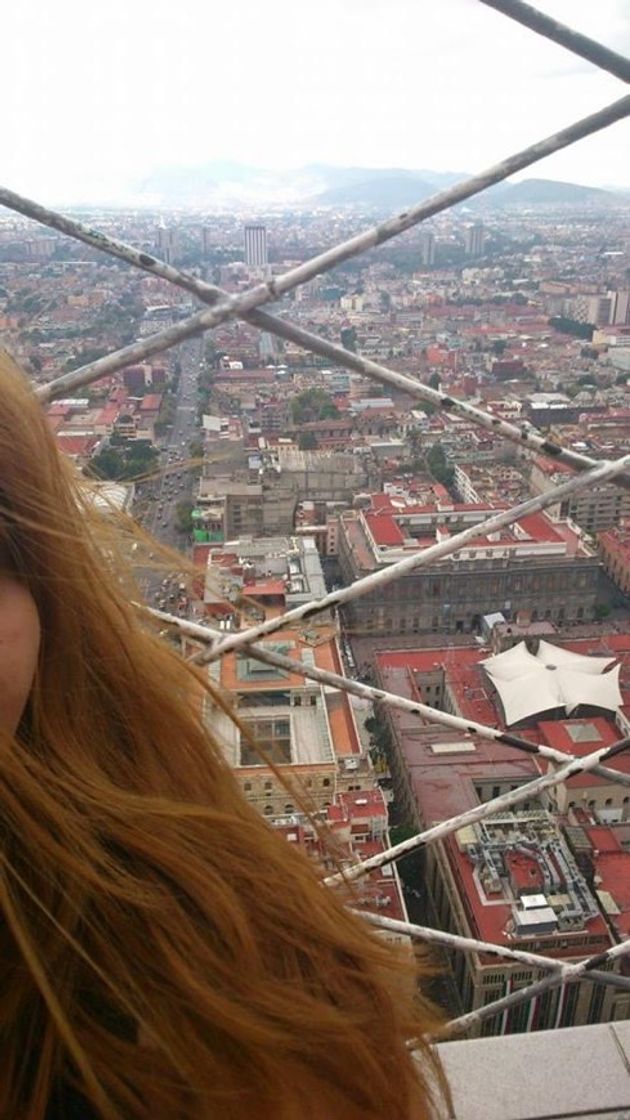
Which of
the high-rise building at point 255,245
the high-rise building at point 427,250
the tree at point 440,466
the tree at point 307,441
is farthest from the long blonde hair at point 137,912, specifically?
the high-rise building at point 427,250

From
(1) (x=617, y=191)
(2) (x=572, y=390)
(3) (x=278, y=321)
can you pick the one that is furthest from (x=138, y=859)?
(1) (x=617, y=191)

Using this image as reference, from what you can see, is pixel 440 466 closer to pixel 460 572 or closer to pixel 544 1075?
pixel 460 572

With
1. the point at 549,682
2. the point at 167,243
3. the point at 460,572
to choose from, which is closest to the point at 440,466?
the point at 460,572

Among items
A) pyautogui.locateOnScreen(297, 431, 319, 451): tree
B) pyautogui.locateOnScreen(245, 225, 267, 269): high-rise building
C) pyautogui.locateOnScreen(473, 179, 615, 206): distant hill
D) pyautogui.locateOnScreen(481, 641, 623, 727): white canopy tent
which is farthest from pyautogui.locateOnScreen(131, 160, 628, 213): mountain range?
pyautogui.locateOnScreen(481, 641, 623, 727): white canopy tent

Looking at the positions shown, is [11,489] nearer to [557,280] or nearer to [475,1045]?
[475,1045]

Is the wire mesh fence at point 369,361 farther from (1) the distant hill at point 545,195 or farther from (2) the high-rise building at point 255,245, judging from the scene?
(1) the distant hill at point 545,195
